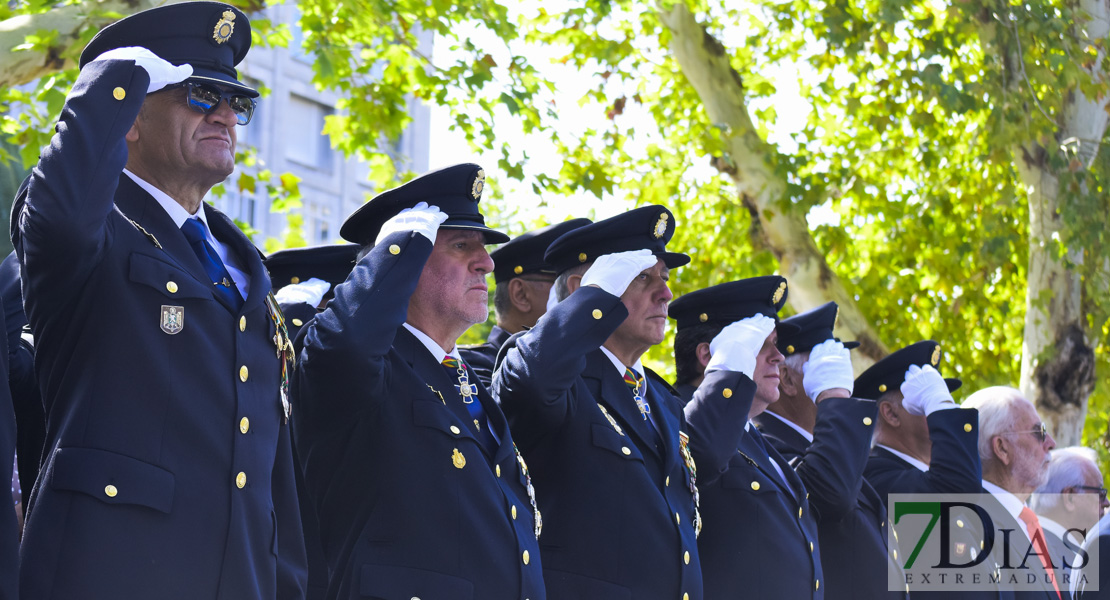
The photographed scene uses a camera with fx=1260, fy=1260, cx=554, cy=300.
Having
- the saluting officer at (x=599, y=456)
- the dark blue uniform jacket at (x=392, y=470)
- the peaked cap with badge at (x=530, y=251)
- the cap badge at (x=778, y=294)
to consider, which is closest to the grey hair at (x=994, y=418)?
the cap badge at (x=778, y=294)

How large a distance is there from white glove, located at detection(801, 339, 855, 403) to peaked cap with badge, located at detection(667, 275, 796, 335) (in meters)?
0.35

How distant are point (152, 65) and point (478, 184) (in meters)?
1.34

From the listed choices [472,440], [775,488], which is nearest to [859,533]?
[775,488]

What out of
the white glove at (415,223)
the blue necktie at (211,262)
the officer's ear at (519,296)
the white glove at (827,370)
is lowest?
the blue necktie at (211,262)

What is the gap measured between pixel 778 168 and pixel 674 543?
20.2 ft

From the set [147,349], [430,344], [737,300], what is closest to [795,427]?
[737,300]

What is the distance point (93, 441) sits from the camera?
2.58 metres

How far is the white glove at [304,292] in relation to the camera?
183 inches

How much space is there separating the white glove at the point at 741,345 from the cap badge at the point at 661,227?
0.49 metres

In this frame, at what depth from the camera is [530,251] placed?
16.9ft

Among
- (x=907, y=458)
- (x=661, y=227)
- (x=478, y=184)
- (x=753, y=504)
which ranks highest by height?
(x=661, y=227)

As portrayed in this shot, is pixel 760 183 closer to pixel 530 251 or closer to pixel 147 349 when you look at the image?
pixel 530 251

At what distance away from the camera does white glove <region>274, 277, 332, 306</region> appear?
4641mm

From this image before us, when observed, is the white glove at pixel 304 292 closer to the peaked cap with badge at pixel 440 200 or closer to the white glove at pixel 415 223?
the peaked cap with badge at pixel 440 200
